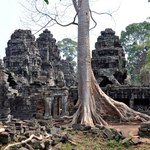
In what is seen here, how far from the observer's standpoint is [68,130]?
368 inches

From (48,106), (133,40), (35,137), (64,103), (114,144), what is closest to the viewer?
(35,137)

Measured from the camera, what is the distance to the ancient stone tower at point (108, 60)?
20.0 m

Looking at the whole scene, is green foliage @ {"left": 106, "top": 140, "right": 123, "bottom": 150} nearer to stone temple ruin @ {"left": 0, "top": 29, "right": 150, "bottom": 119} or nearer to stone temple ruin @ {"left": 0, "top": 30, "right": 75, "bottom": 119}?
stone temple ruin @ {"left": 0, "top": 29, "right": 150, "bottom": 119}

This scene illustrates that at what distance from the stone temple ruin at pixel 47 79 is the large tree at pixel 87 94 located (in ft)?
11.1

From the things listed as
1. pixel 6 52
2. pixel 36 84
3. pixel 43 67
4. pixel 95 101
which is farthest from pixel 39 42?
pixel 95 101

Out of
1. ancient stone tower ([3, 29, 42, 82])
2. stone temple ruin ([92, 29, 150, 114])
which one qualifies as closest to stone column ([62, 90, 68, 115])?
stone temple ruin ([92, 29, 150, 114])

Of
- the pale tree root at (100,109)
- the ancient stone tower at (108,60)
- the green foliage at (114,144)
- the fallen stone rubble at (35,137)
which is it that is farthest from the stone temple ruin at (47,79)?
the green foliage at (114,144)

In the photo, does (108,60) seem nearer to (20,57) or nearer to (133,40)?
(20,57)

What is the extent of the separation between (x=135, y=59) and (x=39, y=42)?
19019 mm

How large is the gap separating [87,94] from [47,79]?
34.7ft

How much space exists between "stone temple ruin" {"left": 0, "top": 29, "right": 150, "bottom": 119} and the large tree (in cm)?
337

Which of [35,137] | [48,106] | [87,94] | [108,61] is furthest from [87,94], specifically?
[108,61]

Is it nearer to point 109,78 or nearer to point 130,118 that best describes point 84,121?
point 130,118

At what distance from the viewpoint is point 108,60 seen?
20.3 meters
